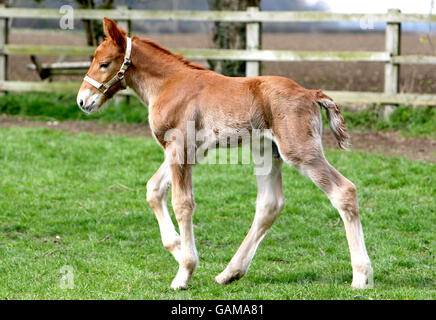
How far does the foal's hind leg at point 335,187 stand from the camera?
4.86 m

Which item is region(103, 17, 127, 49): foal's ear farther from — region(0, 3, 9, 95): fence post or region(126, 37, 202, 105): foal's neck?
region(0, 3, 9, 95): fence post

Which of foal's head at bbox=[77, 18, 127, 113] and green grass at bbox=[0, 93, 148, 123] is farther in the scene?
green grass at bbox=[0, 93, 148, 123]

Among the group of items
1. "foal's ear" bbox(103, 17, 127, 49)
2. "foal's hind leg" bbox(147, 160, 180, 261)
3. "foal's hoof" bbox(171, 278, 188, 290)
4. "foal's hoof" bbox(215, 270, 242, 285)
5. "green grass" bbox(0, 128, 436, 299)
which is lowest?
"green grass" bbox(0, 128, 436, 299)

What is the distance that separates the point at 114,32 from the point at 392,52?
718 centimetres

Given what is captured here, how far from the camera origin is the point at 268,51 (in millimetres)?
11812

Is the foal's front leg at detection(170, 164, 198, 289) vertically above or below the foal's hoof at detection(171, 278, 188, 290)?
above

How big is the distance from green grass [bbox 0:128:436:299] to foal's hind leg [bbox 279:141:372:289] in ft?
0.93

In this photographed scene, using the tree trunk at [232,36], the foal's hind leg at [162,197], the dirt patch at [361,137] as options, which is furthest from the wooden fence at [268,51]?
the foal's hind leg at [162,197]

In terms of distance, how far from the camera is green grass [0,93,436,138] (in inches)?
450

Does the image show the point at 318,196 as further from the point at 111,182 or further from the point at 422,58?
the point at 422,58

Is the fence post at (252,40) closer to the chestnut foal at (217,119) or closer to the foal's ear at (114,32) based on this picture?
the chestnut foal at (217,119)

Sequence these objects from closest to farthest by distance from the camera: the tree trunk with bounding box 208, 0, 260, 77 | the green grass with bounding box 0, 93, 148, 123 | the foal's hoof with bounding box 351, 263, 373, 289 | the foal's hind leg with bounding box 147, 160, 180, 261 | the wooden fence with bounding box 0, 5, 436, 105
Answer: the foal's hoof with bounding box 351, 263, 373, 289 < the foal's hind leg with bounding box 147, 160, 180, 261 < the wooden fence with bounding box 0, 5, 436, 105 < the green grass with bounding box 0, 93, 148, 123 < the tree trunk with bounding box 208, 0, 260, 77

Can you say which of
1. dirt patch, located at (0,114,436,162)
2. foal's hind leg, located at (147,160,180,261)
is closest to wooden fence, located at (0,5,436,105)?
dirt patch, located at (0,114,436,162)

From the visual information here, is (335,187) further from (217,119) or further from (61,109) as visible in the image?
(61,109)
